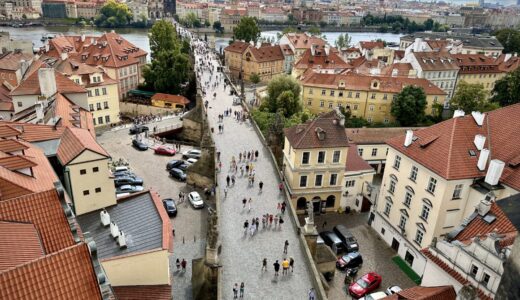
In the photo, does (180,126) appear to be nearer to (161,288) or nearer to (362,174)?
(362,174)

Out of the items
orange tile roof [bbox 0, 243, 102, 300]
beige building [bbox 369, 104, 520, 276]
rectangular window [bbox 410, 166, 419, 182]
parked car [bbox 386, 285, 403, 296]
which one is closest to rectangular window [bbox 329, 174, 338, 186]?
beige building [bbox 369, 104, 520, 276]

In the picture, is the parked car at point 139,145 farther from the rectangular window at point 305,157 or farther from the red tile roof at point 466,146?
the red tile roof at point 466,146

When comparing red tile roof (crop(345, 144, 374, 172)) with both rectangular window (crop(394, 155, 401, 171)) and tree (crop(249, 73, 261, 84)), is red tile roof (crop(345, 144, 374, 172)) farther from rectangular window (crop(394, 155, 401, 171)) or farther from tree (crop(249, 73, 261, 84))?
tree (crop(249, 73, 261, 84))

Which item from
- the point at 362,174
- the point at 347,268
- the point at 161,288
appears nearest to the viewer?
the point at 161,288

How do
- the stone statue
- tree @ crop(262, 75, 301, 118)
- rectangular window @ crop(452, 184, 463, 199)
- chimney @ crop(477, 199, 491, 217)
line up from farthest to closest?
tree @ crop(262, 75, 301, 118)
rectangular window @ crop(452, 184, 463, 199)
chimney @ crop(477, 199, 491, 217)
the stone statue

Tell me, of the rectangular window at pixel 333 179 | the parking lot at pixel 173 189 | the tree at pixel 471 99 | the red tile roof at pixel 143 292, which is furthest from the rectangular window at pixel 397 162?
the tree at pixel 471 99

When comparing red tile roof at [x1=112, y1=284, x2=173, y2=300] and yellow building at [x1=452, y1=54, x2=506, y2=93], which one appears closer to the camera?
red tile roof at [x1=112, y1=284, x2=173, y2=300]

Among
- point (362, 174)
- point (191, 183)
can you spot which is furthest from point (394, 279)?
point (191, 183)
